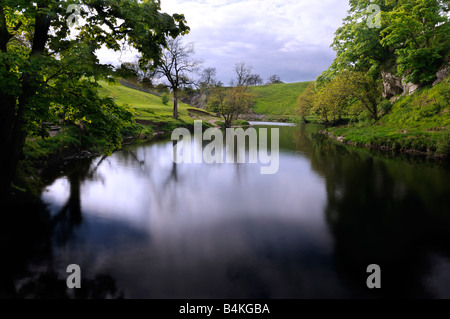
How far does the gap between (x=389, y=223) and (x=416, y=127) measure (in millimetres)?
19590

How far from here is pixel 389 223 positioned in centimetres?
864

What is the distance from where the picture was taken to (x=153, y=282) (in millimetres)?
5512

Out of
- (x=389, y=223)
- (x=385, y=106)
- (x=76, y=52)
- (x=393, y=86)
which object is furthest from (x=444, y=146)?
(x=76, y=52)

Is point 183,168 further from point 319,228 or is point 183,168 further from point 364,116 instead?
point 364,116

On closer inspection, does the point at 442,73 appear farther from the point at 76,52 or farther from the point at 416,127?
the point at 76,52

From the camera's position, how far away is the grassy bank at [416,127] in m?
19.8

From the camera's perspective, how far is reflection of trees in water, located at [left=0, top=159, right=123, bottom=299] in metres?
5.20

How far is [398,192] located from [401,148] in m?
13.0

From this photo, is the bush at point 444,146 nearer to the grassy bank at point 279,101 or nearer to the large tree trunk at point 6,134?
the large tree trunk at point 6,134

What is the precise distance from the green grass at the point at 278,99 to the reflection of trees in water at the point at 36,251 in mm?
92045

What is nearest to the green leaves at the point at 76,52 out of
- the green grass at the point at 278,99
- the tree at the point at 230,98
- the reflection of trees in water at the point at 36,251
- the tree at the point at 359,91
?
the reflection of trees in water at the point at 36,251

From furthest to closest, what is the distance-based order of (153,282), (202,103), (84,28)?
(202,103), (84,28), (153,282)
